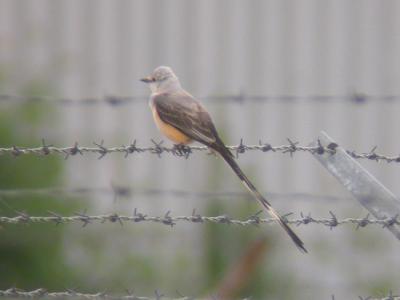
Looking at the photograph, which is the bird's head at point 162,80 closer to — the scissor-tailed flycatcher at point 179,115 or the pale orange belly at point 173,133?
the scissor-tailed flycatcher at point 179,115

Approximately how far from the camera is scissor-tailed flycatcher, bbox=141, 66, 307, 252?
6.72 metres

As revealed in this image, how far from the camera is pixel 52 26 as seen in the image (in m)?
13.1

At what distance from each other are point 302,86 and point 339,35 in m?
0.73

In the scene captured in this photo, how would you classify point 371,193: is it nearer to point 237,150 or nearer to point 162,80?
point 237,150

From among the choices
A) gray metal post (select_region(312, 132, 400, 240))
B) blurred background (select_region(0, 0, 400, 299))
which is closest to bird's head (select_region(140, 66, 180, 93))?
blurred background (select_region(0, 0, 400, 299))

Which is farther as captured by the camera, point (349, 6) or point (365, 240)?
point (349, 6)

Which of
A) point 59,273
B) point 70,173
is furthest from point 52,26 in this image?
point 59,273

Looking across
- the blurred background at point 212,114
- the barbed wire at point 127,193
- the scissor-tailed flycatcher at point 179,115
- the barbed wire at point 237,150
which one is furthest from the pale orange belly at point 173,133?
the blurred background at point 212,114

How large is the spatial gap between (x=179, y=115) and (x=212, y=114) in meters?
3.52

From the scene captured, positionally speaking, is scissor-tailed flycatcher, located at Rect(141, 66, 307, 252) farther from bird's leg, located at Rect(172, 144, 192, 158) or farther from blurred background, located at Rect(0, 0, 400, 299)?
blurred background, located at Rect(0, 0, 400, 299)

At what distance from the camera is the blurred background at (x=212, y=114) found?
30.2ft

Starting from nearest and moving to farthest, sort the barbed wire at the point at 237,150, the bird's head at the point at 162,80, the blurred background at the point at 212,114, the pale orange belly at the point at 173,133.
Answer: the barbed wire at the point at 237,150 → the pale orange belly at the point at 173,133 → the bird's head at the point at 162,80 → the blurred background at the point at 212,114

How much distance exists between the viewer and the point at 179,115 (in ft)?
23.0

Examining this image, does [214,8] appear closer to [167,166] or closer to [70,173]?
[167,166]
